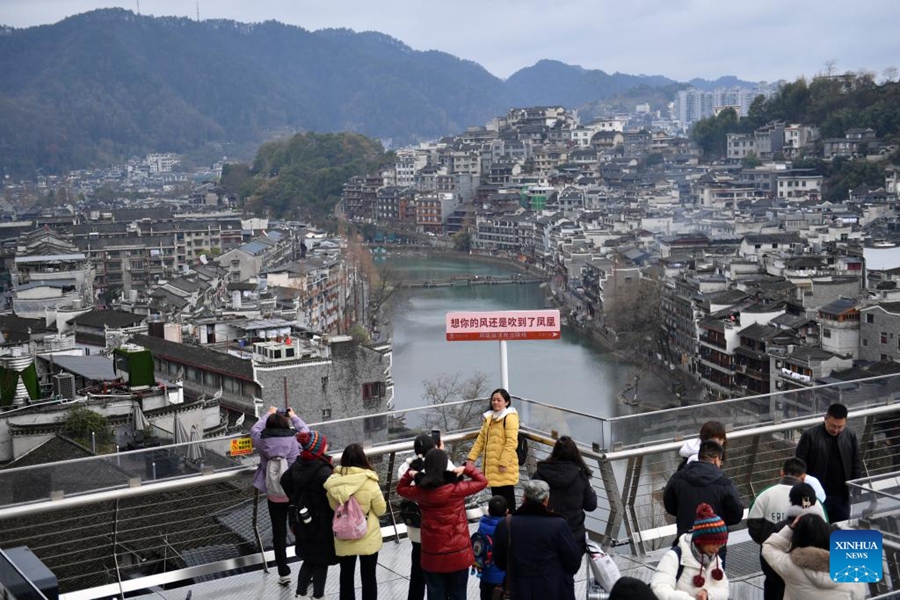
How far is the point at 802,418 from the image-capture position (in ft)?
7.45

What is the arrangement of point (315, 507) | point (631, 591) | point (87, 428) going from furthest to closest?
point (87, 428) < point (315, 507) < point (631, 591)

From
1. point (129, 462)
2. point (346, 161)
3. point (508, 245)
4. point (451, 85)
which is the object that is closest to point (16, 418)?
point (129, 462)

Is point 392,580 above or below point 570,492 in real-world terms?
below

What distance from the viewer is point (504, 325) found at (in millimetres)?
2557

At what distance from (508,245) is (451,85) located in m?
69.6

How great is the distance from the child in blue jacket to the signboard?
62 centimetres

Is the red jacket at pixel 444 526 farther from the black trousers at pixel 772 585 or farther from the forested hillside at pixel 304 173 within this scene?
the forested hillside at pixel 304 173

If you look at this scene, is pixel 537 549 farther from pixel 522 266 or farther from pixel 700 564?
pixel 522 266

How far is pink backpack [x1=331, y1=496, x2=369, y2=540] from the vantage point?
1.78 metres

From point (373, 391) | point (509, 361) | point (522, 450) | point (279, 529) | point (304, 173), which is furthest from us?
point (304, 173)

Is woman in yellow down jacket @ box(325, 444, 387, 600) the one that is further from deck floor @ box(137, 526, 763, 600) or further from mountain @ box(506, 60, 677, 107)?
mountain @ box(506, 60, 677, 107)

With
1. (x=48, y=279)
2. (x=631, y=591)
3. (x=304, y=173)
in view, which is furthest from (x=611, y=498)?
(x=304, y=173)

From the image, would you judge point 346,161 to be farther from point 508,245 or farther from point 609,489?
point 609,489

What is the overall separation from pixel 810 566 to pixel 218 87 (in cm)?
8140
